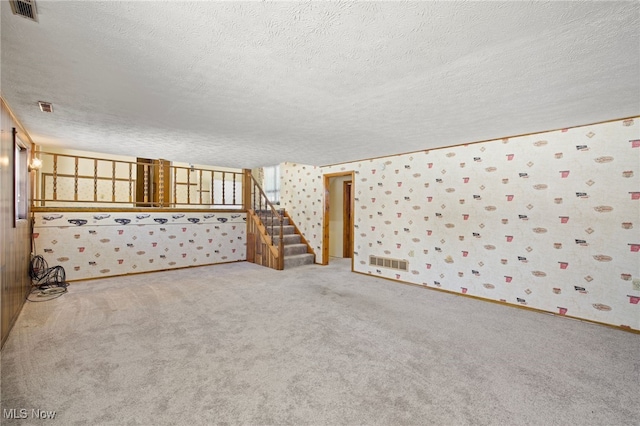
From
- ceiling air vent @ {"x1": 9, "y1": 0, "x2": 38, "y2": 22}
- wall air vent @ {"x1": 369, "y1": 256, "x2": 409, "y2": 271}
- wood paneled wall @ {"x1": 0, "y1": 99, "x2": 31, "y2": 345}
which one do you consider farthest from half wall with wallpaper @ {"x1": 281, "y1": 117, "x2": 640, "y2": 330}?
wood paneled wall @ {"x1": 0, "y1": 99, "x2": 31, "y2": 345}

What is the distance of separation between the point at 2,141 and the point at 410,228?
16.6 ft

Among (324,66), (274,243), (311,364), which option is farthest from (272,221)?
(324,66)

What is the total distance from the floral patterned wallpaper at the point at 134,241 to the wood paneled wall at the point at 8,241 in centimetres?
136

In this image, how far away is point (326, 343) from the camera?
256cm

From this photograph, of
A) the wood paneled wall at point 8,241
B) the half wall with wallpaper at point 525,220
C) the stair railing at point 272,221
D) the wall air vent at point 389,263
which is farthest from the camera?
the stair railing at point 272,221

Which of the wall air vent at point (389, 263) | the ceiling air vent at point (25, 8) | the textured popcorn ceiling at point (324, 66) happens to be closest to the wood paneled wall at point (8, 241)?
the textured popcorn ceiling at point (324, 66)

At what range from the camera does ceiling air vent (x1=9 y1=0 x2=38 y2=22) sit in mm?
1385

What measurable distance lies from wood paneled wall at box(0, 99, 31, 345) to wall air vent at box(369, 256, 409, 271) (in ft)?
15.8

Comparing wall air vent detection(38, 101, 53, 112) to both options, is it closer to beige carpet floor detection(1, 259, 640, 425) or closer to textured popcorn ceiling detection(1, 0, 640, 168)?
textured popcorn ceiling detection(1, 0, 640, 168)

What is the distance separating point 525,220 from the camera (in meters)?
3.61

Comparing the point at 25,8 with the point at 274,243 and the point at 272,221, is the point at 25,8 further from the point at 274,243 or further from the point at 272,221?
the point at 274,243

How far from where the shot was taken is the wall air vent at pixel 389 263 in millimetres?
4924

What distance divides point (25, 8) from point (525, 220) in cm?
483

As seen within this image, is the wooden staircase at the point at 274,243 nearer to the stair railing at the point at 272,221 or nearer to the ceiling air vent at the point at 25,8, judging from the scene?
the stair railing at the point at 272,221
